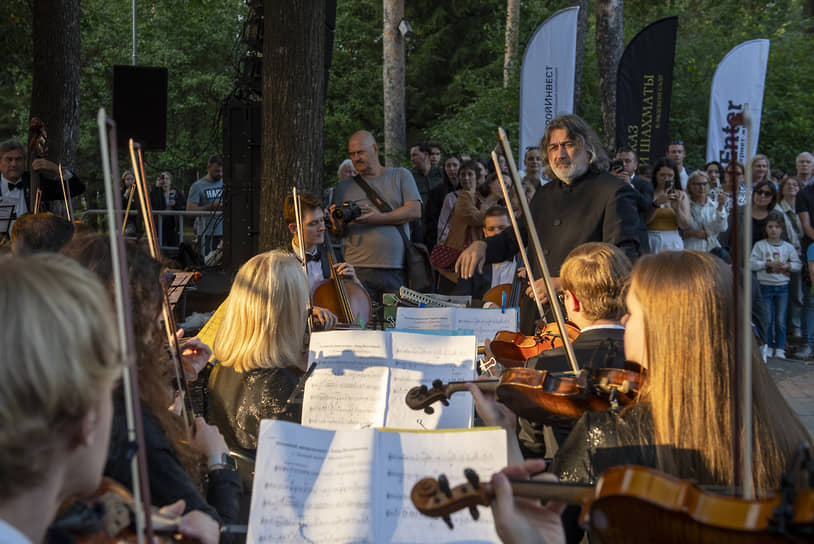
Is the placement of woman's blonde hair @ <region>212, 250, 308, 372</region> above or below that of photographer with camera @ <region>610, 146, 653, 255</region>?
below

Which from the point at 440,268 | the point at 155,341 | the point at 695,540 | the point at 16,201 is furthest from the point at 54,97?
the point at 695,540

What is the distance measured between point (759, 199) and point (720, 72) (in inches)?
179

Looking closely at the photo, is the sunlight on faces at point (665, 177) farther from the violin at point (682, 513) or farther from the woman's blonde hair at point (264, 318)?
the violin at point (682, 513)

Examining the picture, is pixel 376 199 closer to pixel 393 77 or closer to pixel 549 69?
pixel 549 69

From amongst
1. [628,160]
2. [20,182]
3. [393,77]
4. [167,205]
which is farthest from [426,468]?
[393,77]

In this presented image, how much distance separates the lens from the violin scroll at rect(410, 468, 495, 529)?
5.06 ft

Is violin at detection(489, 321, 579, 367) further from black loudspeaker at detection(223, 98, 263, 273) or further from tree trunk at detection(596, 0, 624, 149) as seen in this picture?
tree trunk at detection(596, 0, 624, 149)

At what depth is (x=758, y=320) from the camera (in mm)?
7473

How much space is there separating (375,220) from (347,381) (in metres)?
2.79

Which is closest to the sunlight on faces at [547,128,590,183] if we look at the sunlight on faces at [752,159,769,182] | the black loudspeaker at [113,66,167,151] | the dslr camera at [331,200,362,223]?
the dslr camera at [331,200,362,223]

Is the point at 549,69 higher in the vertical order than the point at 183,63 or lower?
lower

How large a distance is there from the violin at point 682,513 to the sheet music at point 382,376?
122cm

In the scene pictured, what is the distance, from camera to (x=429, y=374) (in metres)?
2.68

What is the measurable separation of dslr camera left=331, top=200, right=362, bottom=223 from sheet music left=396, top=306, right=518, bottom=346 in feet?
5.18
